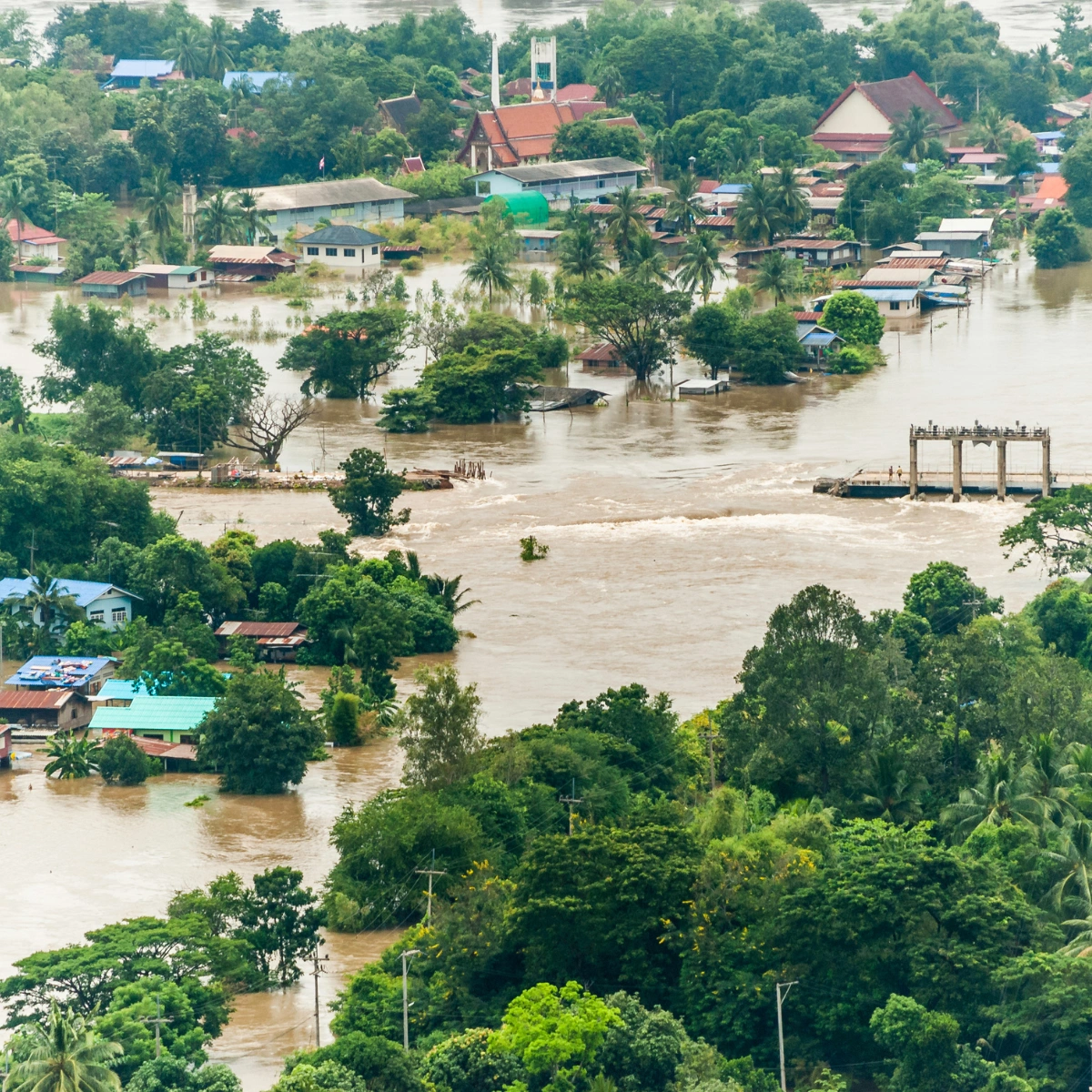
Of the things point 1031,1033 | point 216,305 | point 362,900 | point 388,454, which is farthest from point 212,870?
point 216,305

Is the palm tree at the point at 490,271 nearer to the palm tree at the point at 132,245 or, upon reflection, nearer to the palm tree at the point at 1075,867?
the palm tree at the point at 132,245

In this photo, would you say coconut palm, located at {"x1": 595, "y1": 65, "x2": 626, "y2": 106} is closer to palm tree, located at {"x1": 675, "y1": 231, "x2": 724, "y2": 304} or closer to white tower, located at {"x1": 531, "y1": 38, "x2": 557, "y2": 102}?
white tower, located at {"x1": 531, "y1": 38, "x2": 557, "y2": 102}

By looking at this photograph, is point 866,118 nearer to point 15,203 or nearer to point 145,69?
point 145,69

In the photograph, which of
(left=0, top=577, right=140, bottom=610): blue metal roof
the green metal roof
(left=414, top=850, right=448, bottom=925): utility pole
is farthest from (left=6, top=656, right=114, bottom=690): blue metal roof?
(left=414, top=850, right=448, bottom=925): utility pole

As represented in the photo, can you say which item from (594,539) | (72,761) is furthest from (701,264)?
(72,761)

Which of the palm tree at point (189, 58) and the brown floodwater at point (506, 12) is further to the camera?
the brown floodwater at point (506, 12)

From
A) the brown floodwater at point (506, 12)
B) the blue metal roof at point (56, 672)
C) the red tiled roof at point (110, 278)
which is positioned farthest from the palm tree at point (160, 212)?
the brown floodwater at point (506, 12)
